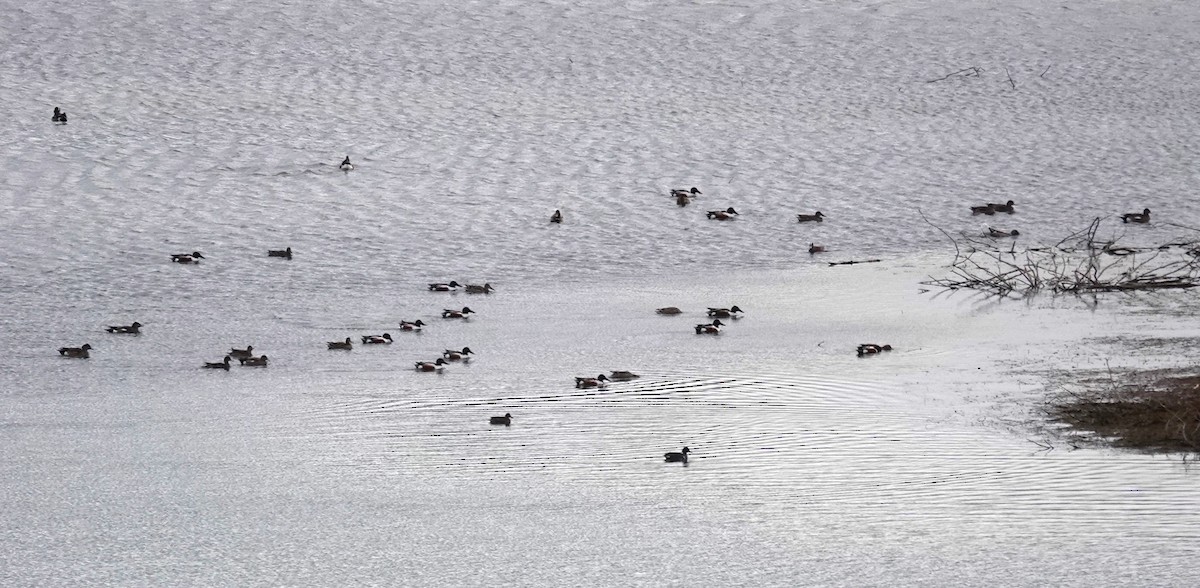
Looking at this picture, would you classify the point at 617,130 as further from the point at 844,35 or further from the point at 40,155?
the point at 40,155

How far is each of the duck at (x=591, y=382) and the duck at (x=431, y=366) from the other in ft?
2.73

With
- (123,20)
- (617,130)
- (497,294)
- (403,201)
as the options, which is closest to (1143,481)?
(497,294)

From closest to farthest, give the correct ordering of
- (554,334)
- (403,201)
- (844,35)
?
(554,334) < (403,201) < (844,35)

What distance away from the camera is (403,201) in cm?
1185

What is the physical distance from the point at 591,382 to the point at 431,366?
3.10 ft

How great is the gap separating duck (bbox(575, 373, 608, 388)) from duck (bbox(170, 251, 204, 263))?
391 cm

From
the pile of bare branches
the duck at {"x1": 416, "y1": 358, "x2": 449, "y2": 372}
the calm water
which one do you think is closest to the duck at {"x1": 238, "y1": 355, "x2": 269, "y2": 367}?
the calm water

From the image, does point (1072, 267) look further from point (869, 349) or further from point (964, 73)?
point (964, 73)

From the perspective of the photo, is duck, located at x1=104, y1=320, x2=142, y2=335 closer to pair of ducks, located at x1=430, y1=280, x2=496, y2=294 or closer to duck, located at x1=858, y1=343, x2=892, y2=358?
pair of ducks, located at x1=430, y1=280, x2=496, y2=294

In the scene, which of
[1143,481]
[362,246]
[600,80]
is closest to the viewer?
[1143,481]

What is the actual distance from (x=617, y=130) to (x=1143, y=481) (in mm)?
8479

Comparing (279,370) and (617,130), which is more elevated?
(617,130)

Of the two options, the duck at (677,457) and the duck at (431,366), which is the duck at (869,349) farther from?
the duck at (431,366)

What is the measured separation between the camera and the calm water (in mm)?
5312
